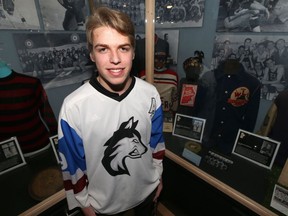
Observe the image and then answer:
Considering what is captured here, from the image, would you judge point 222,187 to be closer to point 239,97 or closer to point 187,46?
point 239,97

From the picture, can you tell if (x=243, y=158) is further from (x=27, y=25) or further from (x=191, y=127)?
(x=27, y=25)

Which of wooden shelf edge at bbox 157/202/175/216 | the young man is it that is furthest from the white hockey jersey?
wooden shelf edge at bbox 157/202/175/216

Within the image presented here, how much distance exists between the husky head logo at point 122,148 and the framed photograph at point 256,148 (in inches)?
25.6

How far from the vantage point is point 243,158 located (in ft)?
3.84

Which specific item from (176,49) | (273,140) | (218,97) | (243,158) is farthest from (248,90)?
(176,49)

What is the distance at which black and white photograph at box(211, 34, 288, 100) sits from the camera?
88 centimetres

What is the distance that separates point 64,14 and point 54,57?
26 centimetres

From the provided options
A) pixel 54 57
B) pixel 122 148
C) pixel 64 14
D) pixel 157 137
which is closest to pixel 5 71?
pixel 54 57

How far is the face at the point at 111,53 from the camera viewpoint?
752mm

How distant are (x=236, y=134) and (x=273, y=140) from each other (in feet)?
0.65

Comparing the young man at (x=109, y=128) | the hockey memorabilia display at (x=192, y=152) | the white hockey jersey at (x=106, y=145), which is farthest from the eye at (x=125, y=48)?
the hockey memorabilia display at (x=192, y=152)

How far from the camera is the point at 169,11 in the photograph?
4.07 ft

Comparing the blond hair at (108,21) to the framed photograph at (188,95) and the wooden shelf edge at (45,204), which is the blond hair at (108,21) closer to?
the framed photograph at (188,95)

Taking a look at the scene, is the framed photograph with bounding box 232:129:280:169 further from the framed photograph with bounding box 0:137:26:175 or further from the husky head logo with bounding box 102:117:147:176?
the framed photograph with bounding box 0:137:26:175
